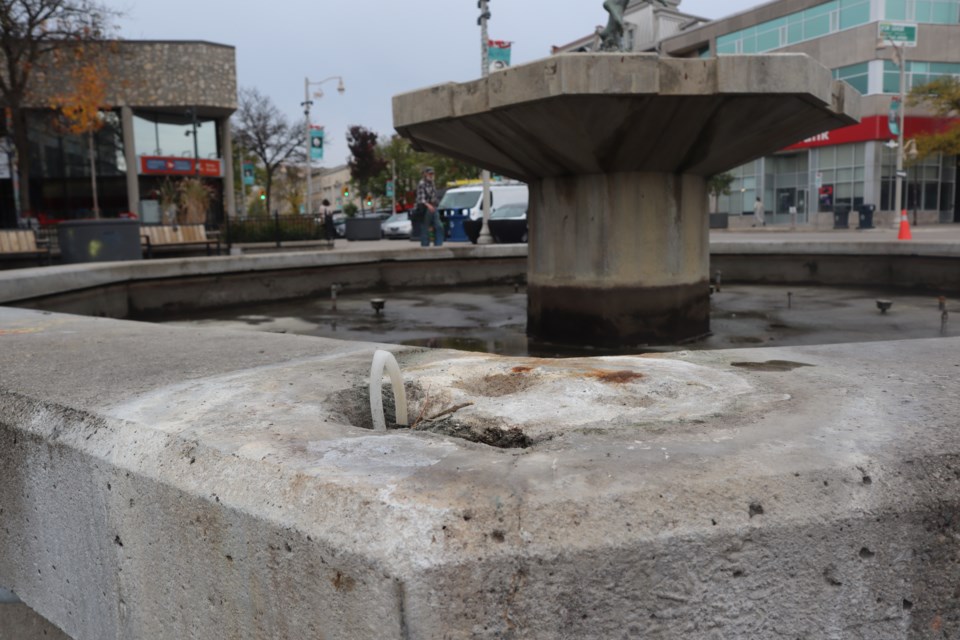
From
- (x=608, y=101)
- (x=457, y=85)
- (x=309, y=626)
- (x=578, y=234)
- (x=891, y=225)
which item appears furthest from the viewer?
(x=891, y=225)

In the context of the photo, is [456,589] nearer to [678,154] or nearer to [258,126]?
[678,154]

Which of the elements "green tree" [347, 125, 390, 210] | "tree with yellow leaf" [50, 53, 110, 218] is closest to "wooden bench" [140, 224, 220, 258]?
"tree with yellow leaf" [50, 53, 110, 218]

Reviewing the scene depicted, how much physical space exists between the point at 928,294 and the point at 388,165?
68.4 m

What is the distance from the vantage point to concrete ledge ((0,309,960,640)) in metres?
1.38

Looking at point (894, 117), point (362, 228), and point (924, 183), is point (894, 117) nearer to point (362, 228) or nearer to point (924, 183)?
point (924, 183)

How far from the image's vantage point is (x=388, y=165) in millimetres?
74750

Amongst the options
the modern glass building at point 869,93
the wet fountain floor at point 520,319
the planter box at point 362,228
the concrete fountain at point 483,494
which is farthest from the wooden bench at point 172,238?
the modern glass building at point 869,93

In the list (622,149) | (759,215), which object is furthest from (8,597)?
(759,215)

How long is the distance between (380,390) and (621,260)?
4.51m

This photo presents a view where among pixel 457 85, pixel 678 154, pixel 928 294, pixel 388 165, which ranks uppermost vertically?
pixel 388 165

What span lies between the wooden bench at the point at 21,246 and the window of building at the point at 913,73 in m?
39.1

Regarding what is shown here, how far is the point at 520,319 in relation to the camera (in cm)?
791

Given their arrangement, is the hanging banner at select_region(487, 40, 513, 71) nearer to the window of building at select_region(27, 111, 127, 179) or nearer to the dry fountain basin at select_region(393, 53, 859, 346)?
the dry fountain basin at select_region(393, 53, 859, 346)

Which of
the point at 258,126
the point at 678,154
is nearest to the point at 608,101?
the point at 678,154
